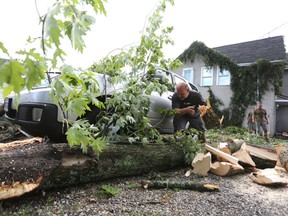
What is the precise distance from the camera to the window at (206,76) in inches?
618

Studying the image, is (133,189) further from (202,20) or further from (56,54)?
(202,20)

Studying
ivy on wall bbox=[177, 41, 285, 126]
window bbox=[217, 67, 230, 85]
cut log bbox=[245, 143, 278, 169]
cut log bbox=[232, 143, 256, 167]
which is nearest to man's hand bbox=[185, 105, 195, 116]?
cut log bbox=[232, 143, 256, 167]

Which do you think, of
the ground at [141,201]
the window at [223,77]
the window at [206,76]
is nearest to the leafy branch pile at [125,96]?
the ground at [141,201]

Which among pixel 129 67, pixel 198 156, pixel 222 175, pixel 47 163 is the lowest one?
pixel 222 175

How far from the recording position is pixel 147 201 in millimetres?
2518

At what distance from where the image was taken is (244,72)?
46.8 ft

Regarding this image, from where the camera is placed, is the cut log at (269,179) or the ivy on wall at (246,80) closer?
the cut log at (269,179)

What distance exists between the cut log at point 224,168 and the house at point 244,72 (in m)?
11.4

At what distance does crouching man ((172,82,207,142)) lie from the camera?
467cm

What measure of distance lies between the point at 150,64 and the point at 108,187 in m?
1.94

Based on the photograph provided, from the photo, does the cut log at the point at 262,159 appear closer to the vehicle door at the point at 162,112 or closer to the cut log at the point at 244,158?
the cut log at the point at 244,158

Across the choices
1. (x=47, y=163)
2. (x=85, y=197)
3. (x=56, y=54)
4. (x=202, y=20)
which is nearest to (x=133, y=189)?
(x=85, y=197)

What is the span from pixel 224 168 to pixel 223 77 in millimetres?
12575

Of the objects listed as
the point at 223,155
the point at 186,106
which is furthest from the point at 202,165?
the point at 186,106
